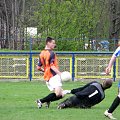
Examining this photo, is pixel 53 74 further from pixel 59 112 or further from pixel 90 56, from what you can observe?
pixel 90 56

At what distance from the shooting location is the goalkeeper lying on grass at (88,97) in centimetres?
1089

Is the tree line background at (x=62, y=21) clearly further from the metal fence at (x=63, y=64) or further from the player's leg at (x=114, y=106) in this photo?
the player's leg at (x=114, y=106)

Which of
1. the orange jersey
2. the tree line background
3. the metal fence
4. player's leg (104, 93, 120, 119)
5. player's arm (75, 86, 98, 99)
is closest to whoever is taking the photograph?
player's leg (104, 93, 120, 119)

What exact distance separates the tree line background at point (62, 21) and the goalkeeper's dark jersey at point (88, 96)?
70.7ft

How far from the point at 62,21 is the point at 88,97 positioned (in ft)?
97.1

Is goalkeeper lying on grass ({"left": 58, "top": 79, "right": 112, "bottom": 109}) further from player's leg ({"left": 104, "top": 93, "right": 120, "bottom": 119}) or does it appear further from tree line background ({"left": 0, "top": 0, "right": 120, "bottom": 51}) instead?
tree line background ({"left": 0, "top": 0, "right": 120, "bottom": 51})

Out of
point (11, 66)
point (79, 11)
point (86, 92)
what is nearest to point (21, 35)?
point (79, 11)

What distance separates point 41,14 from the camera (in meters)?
41.4

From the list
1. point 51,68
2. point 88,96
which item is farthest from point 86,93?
point 51,68

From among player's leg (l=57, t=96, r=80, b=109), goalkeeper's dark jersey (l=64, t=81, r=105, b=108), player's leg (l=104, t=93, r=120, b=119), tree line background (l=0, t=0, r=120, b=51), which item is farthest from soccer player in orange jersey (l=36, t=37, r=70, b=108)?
tree line background (l=0, t=0, r=120, b=51)

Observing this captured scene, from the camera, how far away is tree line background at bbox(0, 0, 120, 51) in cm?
3631

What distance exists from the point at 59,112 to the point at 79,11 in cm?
3232

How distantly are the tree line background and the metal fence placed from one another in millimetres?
9471

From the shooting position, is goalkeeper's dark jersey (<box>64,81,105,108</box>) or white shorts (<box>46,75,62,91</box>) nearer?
white shorts (<box>46,75,62,91</box>)
